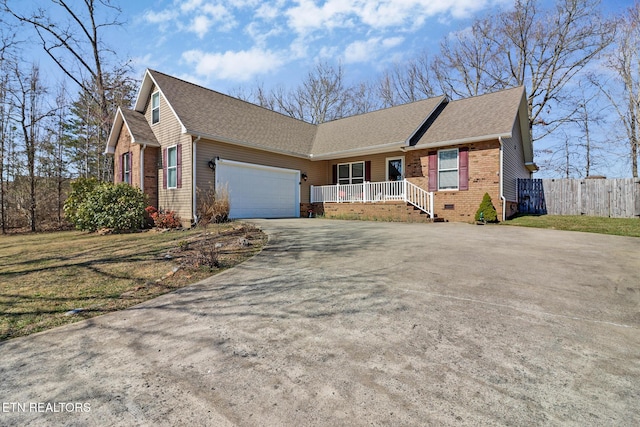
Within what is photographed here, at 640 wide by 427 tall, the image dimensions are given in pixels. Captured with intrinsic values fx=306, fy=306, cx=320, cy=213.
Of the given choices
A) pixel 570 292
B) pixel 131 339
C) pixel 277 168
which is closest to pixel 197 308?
pixel 131 339

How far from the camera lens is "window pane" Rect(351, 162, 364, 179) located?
1570cm

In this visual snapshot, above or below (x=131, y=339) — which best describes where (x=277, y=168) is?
above

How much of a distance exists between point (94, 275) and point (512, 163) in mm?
14760

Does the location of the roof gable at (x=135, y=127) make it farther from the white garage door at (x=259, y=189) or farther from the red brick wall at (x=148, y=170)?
the white garage door at (x=259, y=189)

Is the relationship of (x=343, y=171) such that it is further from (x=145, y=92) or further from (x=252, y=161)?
(x=145, y=92)

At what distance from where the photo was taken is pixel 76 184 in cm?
1238

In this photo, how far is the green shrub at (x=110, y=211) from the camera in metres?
10.7

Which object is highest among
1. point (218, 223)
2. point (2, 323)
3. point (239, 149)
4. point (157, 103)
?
point (157, 103)

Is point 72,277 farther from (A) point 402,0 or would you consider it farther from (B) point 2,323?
(A) point 402,0

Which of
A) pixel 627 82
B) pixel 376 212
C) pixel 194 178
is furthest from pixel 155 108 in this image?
pixel 627 82

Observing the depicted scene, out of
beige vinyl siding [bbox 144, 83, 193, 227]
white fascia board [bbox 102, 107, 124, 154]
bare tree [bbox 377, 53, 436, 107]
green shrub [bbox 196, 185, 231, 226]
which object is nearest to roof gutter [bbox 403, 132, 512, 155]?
green shrub [bbox 196, 185, 231, 226]

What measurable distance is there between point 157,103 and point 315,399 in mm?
15129

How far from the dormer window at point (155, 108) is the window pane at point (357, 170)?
9.41 m

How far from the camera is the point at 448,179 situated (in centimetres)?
1255
